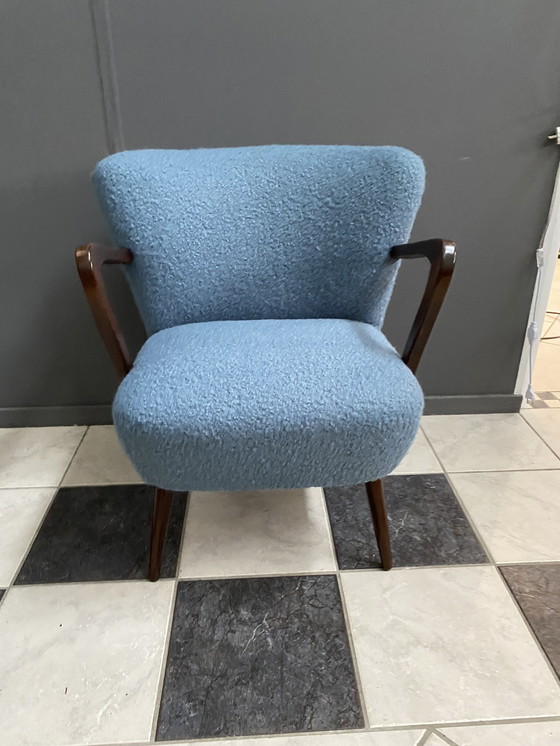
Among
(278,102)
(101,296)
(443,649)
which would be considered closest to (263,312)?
(101,296)

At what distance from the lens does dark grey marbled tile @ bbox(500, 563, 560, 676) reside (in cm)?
90

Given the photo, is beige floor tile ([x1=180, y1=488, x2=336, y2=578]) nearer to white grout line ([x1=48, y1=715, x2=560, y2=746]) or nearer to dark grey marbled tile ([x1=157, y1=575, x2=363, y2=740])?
dark grey marbled tile ([x1=157, y1=575, x2=363, y2=740])

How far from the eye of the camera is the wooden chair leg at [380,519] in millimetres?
973

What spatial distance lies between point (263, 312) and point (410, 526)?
1.85 ft

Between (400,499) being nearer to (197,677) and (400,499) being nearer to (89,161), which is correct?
(197,677)

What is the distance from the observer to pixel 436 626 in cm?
92

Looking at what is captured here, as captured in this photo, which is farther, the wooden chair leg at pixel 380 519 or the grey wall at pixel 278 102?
the grey wall at pixel 278 102

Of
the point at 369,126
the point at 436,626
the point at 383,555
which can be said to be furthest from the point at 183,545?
the point at 369,126

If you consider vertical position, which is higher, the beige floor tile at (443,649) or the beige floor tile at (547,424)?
the beige floor tile at (443,649)

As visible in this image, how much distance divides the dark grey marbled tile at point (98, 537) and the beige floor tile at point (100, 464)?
31mm

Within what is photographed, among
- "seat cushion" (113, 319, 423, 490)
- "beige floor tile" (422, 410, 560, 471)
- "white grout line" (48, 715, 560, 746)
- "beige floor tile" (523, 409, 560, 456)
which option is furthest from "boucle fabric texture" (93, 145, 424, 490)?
"beige floor tile" (523, 409, 560, 456)

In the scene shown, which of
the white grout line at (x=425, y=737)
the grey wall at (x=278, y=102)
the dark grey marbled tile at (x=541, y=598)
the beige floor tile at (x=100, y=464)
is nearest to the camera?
the white grout line at (x=425, y=737)

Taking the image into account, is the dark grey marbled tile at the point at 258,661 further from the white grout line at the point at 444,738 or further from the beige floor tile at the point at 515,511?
the beige floor tile at the point at 515,511

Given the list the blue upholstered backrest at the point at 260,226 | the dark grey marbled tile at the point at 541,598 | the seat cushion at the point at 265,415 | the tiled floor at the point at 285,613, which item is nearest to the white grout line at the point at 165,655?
the tiled floor at the point at 285,613
